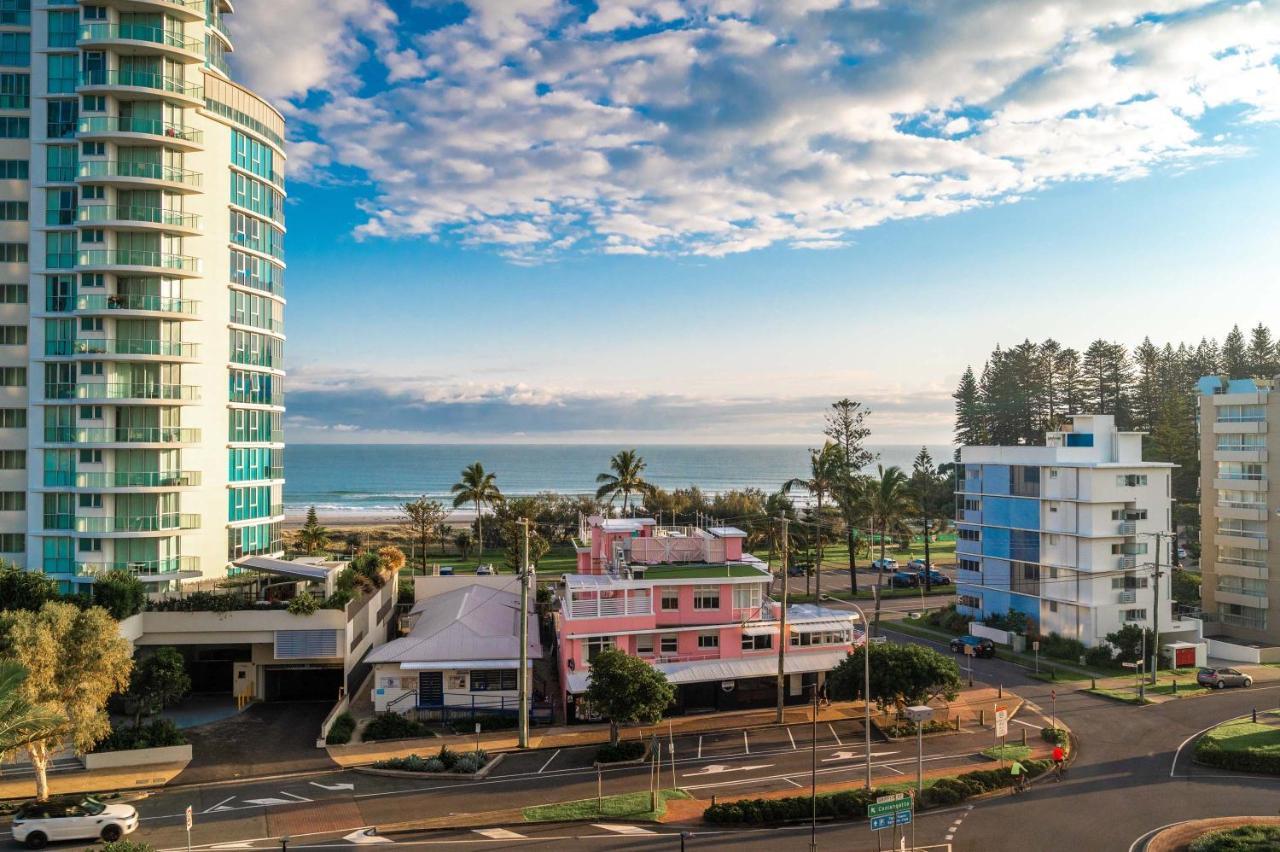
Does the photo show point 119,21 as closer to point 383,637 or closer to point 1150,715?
point 383,637

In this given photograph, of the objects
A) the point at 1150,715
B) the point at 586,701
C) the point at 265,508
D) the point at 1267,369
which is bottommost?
the point at 1150,715

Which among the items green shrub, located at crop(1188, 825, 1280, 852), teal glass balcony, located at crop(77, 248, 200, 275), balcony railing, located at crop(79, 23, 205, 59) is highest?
balcony railing, located at crop(79, 23, 205, 59)

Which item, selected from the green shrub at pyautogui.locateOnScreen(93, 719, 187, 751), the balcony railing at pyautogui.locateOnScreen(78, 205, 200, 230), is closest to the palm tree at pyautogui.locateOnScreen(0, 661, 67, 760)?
the green shrub at pyautogui.locateOnScreen(93, 719, 187, 751)

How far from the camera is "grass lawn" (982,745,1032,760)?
1374 inches

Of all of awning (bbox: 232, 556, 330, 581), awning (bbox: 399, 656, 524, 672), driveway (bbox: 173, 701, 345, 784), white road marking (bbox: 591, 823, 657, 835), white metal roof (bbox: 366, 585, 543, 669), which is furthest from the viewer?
awning (bbox: 232, 556, 330, 581)

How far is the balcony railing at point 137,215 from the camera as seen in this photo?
46344 mm

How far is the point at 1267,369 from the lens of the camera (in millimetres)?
96875

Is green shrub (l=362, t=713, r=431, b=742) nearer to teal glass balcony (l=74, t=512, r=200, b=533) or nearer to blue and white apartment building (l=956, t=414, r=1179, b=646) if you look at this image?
teal glass balcony (l=74, t=512, r=200, b=533)

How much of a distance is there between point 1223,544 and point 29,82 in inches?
3298

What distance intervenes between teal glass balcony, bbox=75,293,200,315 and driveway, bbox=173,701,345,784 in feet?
73.6

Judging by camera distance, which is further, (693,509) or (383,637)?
(693,509)

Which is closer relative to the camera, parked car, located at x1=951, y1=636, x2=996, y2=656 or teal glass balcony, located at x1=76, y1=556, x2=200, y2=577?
teal glass balcony, located at x1=76, y1=556, x2=200, y2=577

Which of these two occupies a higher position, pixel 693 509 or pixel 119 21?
pixel 119 21

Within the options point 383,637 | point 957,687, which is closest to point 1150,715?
point 957,687
